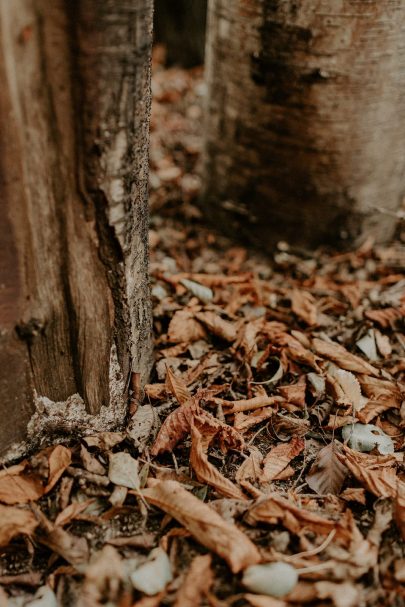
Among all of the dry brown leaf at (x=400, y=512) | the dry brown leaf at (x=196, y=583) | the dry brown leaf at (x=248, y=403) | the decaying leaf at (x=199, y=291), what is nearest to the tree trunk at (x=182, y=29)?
the decaying leaf at (x=199, y=291)

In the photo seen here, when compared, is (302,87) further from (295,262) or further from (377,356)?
(377,356)

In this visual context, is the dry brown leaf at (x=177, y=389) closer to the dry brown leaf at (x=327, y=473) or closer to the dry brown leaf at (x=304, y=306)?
the dry brown leaf at (x=327, y=473)

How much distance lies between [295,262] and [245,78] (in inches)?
40.3

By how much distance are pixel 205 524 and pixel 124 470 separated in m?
0.31

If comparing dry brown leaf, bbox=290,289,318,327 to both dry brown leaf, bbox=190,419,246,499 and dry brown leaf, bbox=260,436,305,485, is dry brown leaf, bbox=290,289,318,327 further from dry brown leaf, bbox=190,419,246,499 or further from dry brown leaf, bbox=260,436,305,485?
dry brown leaf, bbox=190,419,246,499

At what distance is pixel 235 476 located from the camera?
5.44ft

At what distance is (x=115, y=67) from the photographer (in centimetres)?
122

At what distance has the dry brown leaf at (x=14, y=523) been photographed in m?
1.46

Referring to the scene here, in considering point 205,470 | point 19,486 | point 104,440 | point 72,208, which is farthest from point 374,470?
point 72,208

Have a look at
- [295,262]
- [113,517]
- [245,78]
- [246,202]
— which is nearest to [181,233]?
[246,202]

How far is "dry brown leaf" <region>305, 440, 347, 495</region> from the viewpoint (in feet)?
5.36

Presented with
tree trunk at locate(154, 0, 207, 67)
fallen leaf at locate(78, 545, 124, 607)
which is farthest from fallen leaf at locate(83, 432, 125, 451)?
tree trunk at locate(154, 0, 207, 67)

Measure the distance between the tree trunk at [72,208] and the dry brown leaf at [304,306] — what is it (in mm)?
892

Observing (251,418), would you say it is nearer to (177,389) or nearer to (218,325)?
(177,389)
